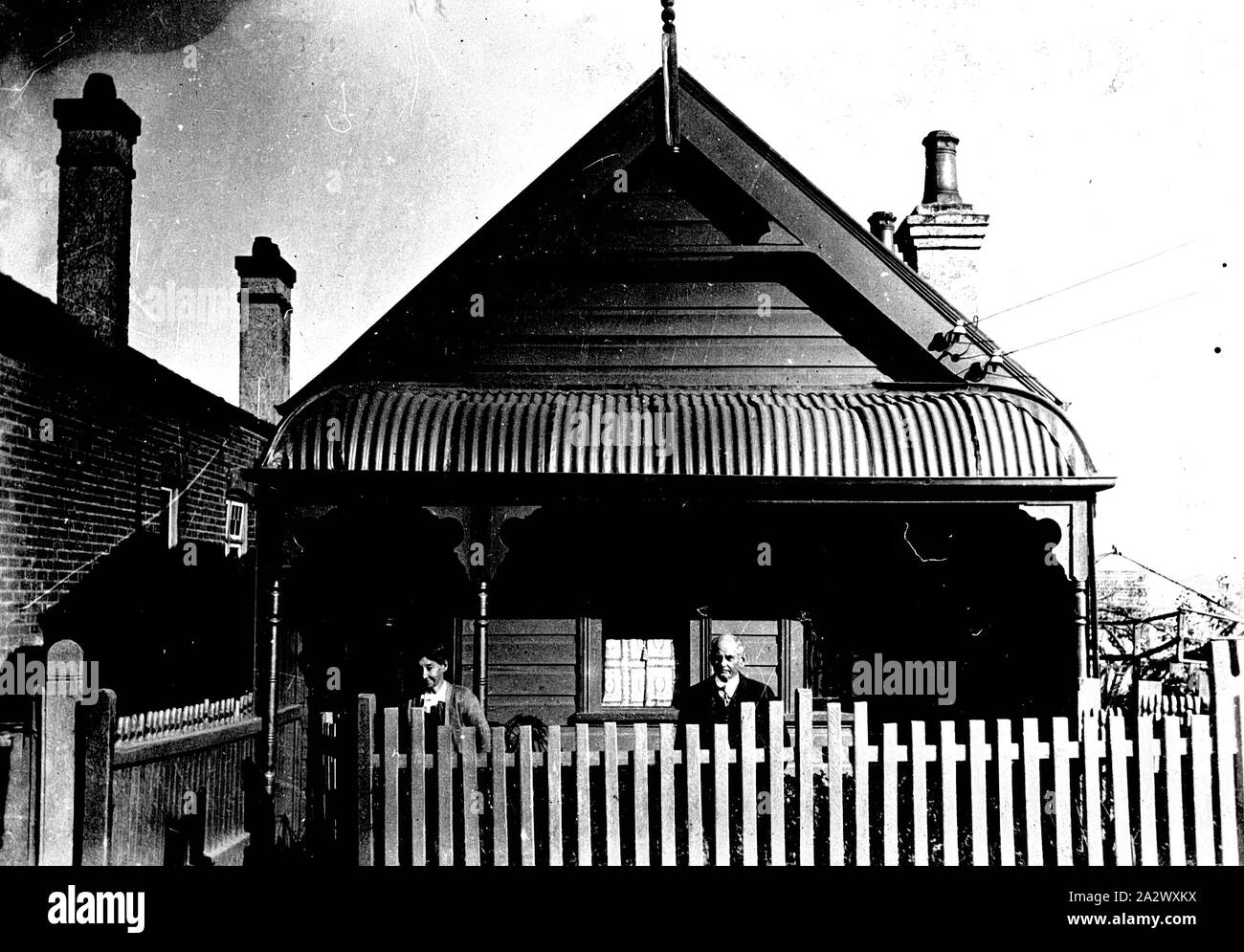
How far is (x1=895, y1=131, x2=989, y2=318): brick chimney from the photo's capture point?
1371 centimetres

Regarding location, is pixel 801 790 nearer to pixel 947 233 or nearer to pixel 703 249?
pixel 703 249

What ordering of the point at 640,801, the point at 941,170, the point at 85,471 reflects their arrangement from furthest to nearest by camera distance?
the point at 941,170 → the point at 85,471 → the point at 640,801

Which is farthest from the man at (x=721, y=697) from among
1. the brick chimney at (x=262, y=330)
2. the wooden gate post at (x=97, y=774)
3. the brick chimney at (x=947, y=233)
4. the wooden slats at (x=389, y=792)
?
the brick chimney at (x=262, y=330)

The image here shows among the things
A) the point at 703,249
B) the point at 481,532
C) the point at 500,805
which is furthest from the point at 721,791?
the point at 703,249

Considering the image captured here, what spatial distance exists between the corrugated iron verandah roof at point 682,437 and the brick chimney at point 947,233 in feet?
15.2

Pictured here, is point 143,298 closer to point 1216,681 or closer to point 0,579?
point 0,579

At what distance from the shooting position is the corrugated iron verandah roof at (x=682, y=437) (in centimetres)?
872

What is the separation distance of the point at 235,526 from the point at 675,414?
10942mm

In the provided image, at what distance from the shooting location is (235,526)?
58.0ft

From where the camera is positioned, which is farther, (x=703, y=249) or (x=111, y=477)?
(x=111, y=477)

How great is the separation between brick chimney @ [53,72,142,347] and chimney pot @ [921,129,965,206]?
1032cm

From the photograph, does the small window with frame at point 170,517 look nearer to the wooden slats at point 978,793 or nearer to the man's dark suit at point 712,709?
the man's dark suit at point 712,709

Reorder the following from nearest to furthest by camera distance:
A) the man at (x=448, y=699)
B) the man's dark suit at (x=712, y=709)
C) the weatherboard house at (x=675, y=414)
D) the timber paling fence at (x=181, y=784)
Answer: the timber paling fence at (x=181, y=784) → the man at (x=448, y=699) → the man's dark suit at (x=712, y=709) → the weatherboard house at (x=675, y=414)
